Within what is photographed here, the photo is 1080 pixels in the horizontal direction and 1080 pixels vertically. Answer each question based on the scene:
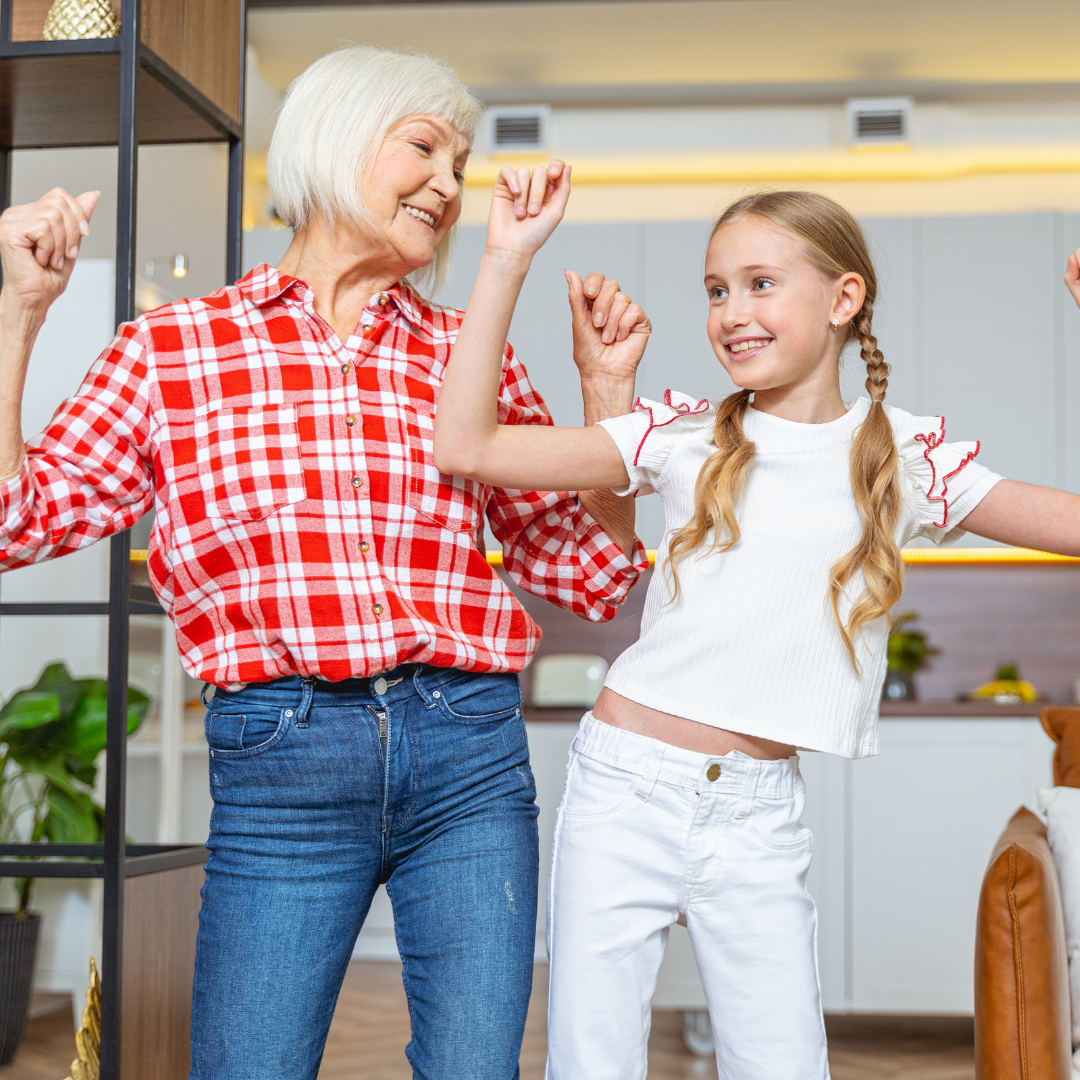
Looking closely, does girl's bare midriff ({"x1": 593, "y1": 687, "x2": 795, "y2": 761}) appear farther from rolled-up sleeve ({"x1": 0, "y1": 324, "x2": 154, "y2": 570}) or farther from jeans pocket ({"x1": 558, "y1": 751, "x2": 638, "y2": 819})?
rolled-up sleeve ({"x1": 0, "y1": 324, "x2": 154, "y2": 570})

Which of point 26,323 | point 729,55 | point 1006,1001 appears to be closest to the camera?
point 26,323

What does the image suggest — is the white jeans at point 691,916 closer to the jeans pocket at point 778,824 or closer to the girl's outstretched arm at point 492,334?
the jeans pocket at point 778,824

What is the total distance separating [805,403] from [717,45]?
3.17m

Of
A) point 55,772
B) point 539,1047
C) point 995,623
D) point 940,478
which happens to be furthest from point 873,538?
point 995,623

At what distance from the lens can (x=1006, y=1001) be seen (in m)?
1.51

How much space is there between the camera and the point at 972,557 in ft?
14.0

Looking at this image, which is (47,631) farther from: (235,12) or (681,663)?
(681,663)

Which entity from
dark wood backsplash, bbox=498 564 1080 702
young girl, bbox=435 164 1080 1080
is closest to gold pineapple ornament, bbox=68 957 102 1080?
young girl, bbox=435 164 1080 1080

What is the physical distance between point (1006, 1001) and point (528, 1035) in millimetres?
2045

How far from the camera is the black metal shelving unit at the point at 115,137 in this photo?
1780 millimetres

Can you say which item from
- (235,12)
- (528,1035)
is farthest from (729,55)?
(528,1035)

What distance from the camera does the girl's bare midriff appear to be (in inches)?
49.3

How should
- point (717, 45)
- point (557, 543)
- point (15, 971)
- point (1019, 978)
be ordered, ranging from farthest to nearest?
point (717, 45), point (15, 971), point (1019, 978), point (557, 543)

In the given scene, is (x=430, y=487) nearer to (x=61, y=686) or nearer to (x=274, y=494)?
(x=274, y=494)
